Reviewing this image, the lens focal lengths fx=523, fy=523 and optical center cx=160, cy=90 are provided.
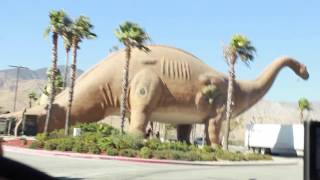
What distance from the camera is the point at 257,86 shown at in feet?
177

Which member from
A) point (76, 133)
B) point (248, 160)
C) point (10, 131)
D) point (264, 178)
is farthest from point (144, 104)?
point (264, 178)

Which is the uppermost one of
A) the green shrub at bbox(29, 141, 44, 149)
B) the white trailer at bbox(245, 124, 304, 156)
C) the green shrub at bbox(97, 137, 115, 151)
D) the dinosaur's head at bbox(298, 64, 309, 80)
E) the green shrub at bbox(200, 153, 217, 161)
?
the dinosaur's head at bbox(298, 64, 309, 80)

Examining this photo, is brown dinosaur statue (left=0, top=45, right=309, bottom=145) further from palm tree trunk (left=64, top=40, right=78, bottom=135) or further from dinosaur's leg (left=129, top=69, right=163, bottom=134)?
palm tree trunk (left=64, top=40, right=78, bottom=135)

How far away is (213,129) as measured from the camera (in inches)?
1949

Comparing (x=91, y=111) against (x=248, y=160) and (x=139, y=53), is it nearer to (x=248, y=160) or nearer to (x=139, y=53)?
(x=139, y=53)

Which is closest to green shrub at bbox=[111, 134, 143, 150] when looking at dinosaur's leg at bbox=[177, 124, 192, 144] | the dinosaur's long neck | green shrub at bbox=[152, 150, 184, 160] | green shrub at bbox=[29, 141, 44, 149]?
green shrub at bbox=[152, 150, 184, 160]

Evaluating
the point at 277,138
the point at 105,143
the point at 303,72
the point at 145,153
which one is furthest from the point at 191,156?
the point at 303,72

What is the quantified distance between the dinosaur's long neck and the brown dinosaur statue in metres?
0.13

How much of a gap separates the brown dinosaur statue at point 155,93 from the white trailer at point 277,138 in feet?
10.8

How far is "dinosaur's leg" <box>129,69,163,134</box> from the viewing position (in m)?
46.2

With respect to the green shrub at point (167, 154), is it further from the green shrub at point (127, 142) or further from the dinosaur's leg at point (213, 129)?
the dinosaur's leg at point (213, 129)

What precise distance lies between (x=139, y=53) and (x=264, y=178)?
91.5 ft

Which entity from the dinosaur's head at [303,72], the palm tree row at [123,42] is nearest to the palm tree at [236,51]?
the palm tree row at [123,42]

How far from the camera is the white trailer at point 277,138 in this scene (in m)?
50.7
